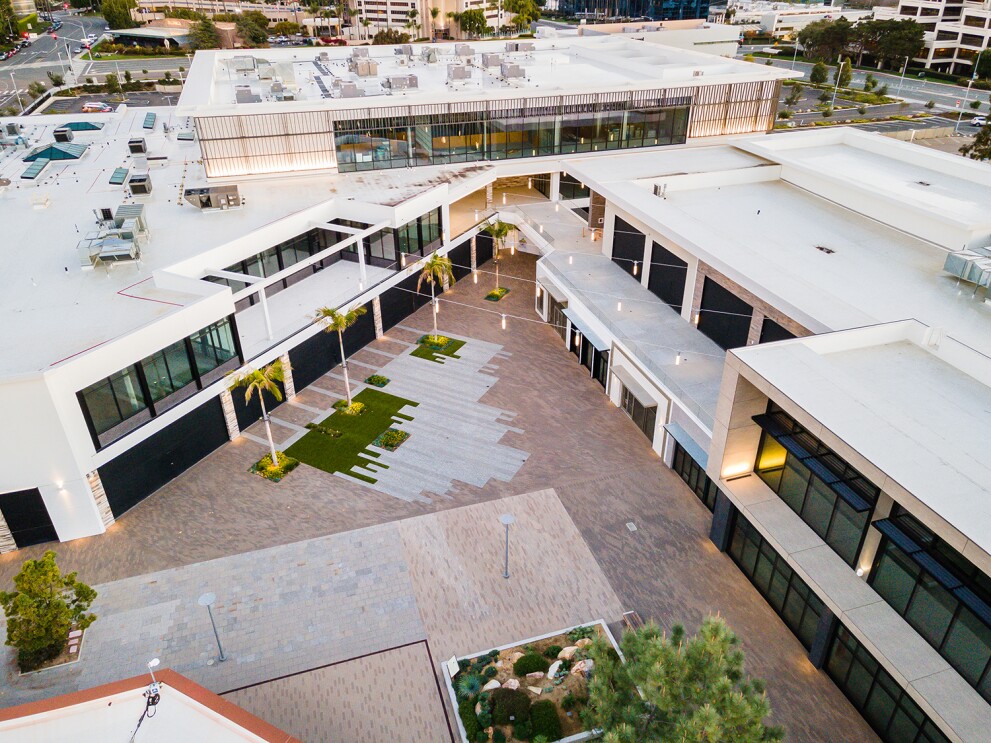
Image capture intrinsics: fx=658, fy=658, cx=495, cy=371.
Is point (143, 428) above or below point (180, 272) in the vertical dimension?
below

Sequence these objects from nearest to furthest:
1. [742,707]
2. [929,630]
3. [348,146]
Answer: [742,707] → [929,630] → [348,146]

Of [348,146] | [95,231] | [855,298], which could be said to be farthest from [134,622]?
[348,146]

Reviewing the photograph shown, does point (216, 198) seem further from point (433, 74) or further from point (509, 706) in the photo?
point (509, 706)

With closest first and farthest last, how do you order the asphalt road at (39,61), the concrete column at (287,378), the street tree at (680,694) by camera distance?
1. the street tree at (680,694)
2. the concrete column at (287,378)
3. the asphalt road at (39,61)

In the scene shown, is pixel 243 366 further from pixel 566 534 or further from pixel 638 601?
pixel 638 601

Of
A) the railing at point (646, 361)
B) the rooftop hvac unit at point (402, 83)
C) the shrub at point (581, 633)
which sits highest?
the rooftop hvac unit at point (402, 83)

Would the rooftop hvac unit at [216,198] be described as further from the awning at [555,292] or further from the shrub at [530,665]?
the shrub at [530,665]

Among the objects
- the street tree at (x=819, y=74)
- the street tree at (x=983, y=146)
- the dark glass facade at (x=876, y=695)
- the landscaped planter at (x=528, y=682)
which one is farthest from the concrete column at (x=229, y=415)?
the street tree at (x=819, y=74)
